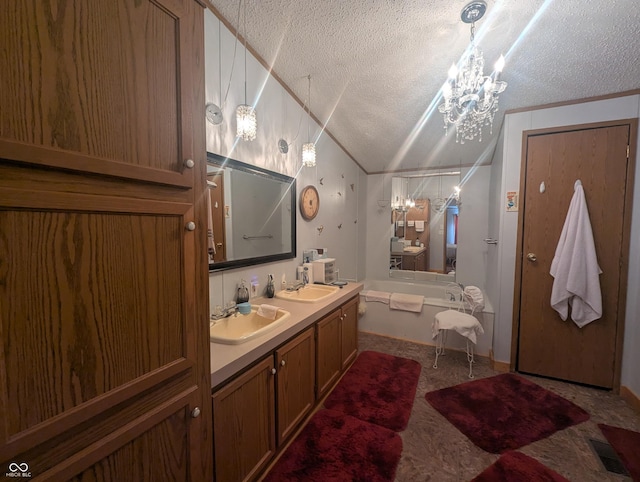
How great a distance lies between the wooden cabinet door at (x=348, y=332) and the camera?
2.39 metres

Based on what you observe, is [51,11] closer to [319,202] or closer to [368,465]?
[368,465]

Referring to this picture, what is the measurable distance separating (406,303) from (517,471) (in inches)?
70.6

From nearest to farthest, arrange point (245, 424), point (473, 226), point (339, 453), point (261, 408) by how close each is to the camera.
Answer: point (245, 424) → point (261, 408) → point (339, 453) → point (473, 226)

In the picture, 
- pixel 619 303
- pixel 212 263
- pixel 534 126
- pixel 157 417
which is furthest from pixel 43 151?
pixel 619 303

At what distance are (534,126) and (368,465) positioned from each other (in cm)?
298

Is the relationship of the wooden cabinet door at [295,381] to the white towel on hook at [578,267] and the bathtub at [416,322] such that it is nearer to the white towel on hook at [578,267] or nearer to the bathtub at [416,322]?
the bathtub at [416,322]

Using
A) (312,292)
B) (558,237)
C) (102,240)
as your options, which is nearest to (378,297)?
(312,292)

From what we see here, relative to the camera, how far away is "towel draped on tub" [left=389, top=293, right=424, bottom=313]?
3.16 metres

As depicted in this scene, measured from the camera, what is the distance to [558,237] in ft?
7.70

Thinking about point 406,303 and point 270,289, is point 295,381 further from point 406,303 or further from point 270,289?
point 406,303

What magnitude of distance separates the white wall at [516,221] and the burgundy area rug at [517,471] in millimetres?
1190

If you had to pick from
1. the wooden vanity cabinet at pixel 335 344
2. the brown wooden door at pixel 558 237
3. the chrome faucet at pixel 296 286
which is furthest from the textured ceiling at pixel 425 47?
the wooden vanity cabinet at pixel 335 344

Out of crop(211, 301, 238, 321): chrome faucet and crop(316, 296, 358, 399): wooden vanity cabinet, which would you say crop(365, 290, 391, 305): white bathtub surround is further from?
crop(211, 301, 238, 321): chrome faucet

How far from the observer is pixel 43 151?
1.87 feet
